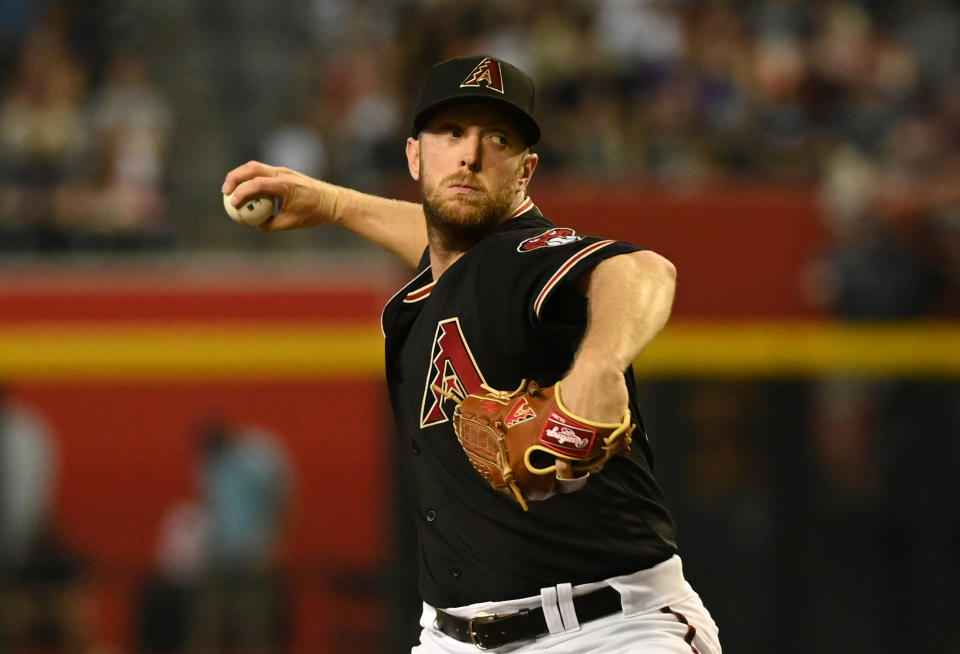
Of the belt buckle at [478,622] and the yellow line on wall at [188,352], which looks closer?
the belt buckle at [478,622]

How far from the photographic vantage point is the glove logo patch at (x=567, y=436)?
2.43 meters

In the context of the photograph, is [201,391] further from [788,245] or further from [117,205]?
[788,245]

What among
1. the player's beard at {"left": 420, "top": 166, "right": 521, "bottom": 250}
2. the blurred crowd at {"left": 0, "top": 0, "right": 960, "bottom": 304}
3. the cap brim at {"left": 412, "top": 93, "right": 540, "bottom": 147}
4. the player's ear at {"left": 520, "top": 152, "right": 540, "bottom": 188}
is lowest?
the player's beard at {"left": 420, "top": 166, "right": 521, "bottom": 250}

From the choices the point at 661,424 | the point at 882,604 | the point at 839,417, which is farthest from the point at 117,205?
the point at 882,604

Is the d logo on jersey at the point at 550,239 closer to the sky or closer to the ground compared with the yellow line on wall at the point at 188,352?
closer to the sky

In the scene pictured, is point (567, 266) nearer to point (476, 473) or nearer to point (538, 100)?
point (476, 473)

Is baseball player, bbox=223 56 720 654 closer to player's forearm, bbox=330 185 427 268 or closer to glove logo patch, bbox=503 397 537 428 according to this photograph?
glove logo patch, bbox=503 397 537 428

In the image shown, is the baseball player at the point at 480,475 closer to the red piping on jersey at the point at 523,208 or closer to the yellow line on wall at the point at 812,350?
the red piping on jersey at the point at 523,208

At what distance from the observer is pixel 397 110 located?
30.7 feet

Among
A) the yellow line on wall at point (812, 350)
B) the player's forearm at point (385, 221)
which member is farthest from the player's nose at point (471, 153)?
the yellow line on wall at point (812, 350)

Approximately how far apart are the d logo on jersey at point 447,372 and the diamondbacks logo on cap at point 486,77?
518 mm

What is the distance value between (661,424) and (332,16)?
4.78 metres

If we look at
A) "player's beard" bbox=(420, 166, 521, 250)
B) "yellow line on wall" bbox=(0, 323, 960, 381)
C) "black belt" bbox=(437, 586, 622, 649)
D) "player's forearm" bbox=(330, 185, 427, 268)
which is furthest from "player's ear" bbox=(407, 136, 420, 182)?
"yellow line on wall" bbox=(0, 323, 960, 381)

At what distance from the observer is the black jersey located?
291 cm
